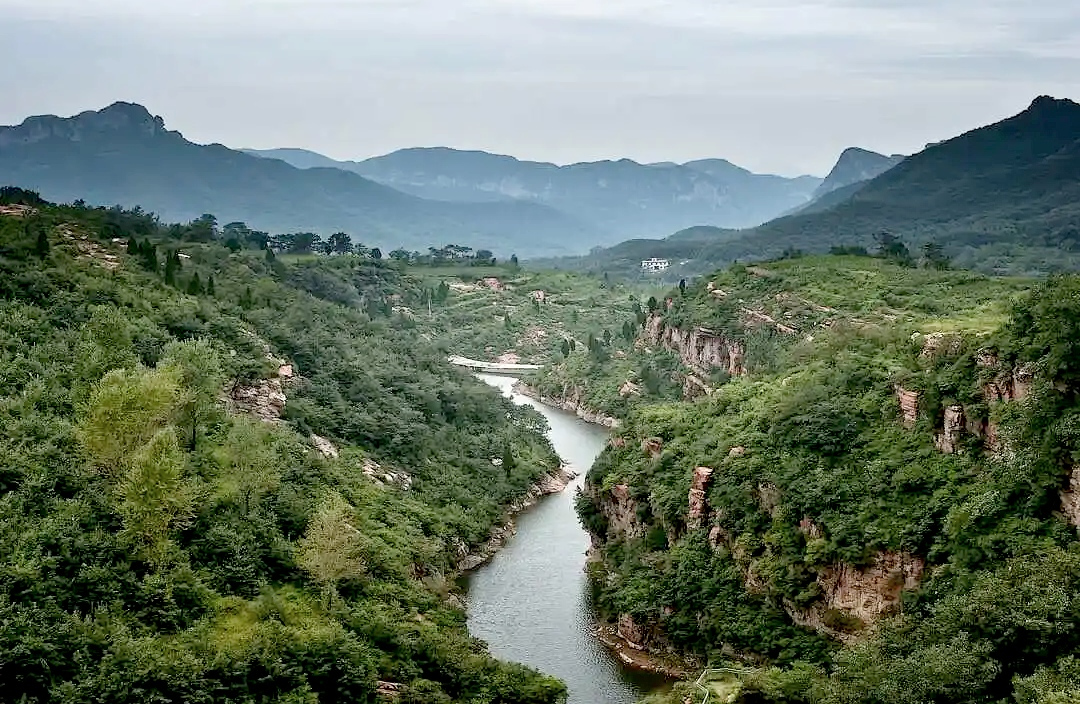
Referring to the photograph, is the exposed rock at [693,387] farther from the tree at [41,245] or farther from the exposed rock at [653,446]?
the tree at [41,245]

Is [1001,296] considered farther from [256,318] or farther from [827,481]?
[256,318]

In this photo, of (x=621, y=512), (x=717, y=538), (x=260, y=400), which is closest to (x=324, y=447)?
(x=260, y=400)

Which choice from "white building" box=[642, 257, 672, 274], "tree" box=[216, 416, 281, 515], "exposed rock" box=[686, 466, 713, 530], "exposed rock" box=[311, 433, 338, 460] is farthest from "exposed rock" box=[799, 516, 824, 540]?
"white building" box=[642, 257, 672, 274]

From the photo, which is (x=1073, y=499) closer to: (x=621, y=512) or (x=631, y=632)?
(x=631, y=632)

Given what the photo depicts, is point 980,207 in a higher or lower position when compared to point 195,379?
higher

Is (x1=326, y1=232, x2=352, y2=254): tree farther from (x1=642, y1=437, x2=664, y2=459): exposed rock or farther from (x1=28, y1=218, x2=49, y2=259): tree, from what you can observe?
(x1=642, y1=437, x2=664, y2=459): exposed rock

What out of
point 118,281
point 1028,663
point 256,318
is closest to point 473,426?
point 256,318
